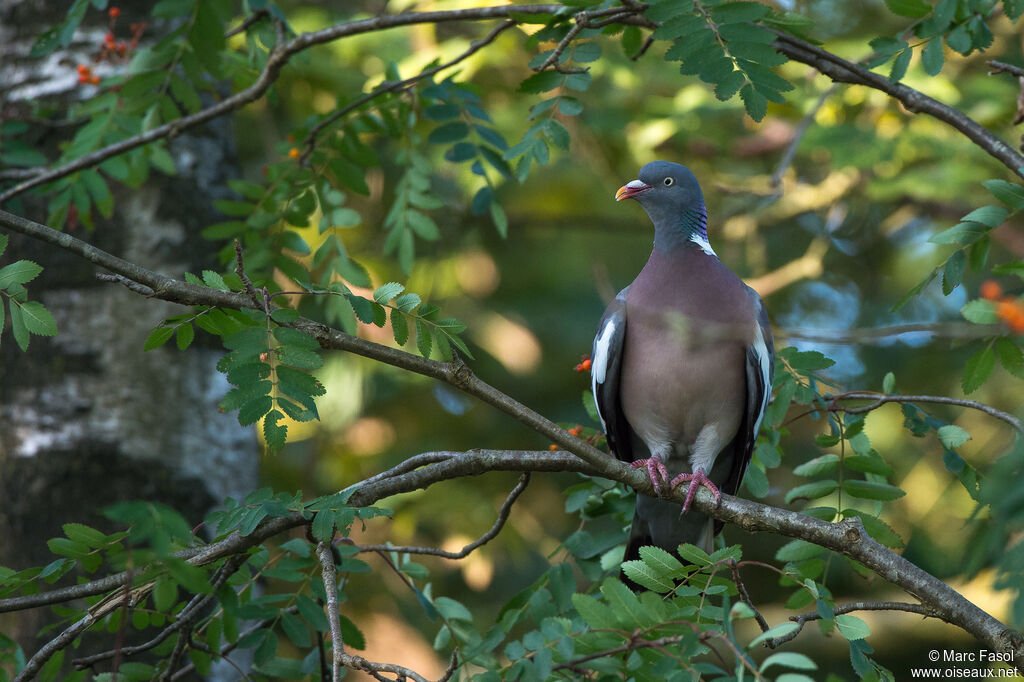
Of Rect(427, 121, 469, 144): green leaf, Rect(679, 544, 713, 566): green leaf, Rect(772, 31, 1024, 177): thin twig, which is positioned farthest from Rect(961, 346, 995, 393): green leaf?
Rect(427, 121, 469, 144): green leaf

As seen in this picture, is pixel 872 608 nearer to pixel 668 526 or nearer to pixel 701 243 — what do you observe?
pixel 668 526

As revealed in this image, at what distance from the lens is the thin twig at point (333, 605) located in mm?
2164

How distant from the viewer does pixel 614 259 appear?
8.20 meters

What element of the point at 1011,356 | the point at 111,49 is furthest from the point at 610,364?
the point at 111,49

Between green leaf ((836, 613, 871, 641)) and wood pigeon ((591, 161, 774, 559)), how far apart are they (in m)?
1.27

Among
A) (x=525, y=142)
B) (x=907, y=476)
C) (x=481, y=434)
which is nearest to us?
(x=525, y=142)

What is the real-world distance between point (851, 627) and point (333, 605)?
4.26ft

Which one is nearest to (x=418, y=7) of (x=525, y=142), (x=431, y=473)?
(x=525, y=142)

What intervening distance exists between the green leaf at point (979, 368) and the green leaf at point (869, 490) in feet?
1.32

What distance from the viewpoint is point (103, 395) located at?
12.0ft

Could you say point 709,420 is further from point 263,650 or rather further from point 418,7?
point 418,7

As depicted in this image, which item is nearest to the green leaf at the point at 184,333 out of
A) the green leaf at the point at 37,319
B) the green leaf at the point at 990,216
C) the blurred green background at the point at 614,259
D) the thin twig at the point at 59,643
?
the green leaf at the point at 37,319

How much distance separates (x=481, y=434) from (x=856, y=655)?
5722 millimetres

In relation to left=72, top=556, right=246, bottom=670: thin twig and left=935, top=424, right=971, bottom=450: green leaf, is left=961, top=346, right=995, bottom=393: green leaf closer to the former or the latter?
left=935, top=424, right=971, bottom=450: green leaf
